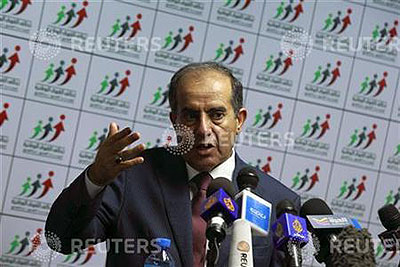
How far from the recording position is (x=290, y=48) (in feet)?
9.44

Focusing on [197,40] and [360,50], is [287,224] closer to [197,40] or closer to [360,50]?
[197,40]

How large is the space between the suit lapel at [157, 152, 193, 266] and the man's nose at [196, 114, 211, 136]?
5.3 inches

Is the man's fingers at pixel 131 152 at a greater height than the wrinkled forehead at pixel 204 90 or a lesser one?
lesser

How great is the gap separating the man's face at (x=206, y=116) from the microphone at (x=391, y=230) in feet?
1.90

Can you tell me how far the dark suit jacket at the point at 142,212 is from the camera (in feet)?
4.88

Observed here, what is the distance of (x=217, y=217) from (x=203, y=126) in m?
0.61

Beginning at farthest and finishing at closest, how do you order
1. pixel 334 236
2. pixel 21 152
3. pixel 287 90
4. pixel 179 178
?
pixel 287 90
pixel 21 152
pixel 179 178
pixel 334 236

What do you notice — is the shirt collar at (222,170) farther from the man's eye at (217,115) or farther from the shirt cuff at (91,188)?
the shirt cuff at (91,188)

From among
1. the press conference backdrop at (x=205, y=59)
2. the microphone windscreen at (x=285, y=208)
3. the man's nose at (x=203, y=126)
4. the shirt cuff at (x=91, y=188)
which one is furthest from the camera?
the press conference backdrop at (x=205, y=59)

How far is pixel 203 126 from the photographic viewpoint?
1.62 metres

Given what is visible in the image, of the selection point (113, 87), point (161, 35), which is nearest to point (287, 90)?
point (161, 35)

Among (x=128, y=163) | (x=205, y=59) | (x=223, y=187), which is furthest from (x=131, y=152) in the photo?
(x=205, y=59)

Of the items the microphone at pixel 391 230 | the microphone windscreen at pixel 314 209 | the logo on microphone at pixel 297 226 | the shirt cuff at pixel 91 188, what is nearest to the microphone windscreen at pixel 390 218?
the microphone at pixel 391 230

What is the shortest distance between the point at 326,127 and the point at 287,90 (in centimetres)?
26
